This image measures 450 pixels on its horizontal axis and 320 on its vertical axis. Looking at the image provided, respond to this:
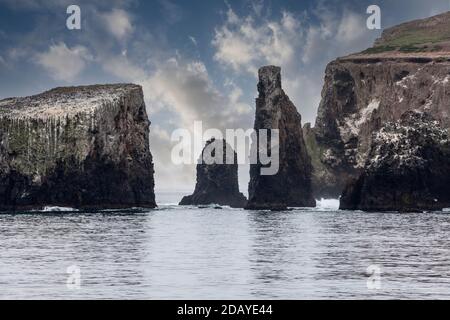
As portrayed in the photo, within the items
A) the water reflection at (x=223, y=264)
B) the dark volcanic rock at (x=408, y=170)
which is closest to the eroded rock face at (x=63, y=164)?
the dark volcanic rock at (x=408, y=170)

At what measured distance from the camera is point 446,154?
188875 mm

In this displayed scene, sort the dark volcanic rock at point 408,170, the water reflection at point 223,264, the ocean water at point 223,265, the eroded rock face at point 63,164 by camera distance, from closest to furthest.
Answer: the ocean water at point 223,265
the water reflection at point 223,264
the dark volcanic rock at point 408,170
the eroded rock face at point 63,164

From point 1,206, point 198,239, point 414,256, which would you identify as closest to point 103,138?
point 1,206

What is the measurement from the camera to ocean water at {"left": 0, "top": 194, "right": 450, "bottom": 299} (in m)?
44.9

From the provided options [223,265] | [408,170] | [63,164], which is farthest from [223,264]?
[63,164]

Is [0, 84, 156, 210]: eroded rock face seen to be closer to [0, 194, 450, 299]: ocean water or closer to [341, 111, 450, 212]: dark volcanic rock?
[341, 111, 450, 212]: dark volcanic rock

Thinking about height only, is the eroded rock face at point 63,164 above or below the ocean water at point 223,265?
above

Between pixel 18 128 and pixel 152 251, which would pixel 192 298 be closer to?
→ pixel 152 251

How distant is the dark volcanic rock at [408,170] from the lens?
18175 cm

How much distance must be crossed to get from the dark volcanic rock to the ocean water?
85.0m

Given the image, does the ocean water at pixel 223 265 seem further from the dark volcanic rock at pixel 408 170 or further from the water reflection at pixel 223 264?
the dark volcanic rock at pixel 408 170

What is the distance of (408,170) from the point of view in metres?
183

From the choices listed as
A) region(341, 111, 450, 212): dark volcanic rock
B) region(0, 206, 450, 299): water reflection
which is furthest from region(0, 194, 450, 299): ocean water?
region(341, 111, 450, 212): dark volcanic rock

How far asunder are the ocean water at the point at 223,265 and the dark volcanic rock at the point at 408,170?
85.0 m
